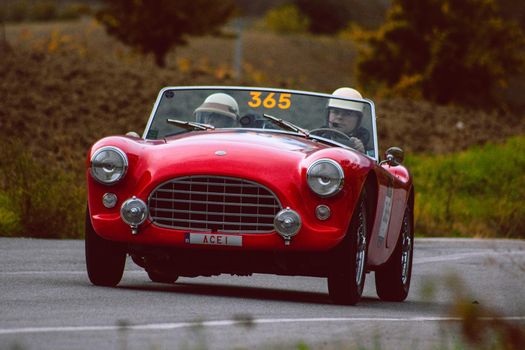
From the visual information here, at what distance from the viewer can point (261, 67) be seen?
211 ft

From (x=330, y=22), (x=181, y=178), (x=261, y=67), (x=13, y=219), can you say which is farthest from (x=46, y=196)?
(x=330, y=22)

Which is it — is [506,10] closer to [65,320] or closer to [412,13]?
[412,13]

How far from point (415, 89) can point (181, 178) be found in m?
34.9

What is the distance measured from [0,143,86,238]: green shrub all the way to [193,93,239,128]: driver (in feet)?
20.8

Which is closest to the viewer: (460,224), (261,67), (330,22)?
(460,224)

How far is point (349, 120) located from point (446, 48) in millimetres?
32966

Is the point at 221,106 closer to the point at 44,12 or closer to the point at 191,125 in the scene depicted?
the point at 191,125

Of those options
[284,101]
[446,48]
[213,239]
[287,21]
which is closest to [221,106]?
[284,101]

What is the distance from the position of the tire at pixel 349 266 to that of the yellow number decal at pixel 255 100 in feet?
5.83

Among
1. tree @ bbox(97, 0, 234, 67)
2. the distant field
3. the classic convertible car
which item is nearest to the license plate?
the classic convertible car

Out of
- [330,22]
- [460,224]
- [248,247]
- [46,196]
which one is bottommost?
[330,22]

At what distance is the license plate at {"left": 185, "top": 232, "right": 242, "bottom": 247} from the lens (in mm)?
9867

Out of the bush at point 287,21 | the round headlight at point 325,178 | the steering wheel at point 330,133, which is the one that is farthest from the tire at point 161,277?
the bush at point 287,21

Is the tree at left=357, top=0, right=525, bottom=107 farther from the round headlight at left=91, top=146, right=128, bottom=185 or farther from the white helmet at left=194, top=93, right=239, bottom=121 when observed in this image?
the round headlight at left=91, top=146, right=128, bottom=185
